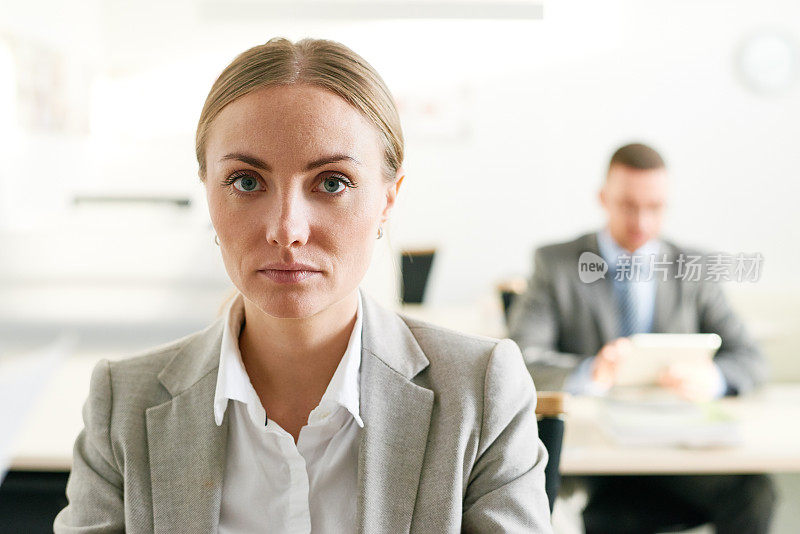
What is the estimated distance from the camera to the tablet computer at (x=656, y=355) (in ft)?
5.13

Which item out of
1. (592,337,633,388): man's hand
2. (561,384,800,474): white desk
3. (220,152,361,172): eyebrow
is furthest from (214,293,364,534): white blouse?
(592,337,633,388): man's hand

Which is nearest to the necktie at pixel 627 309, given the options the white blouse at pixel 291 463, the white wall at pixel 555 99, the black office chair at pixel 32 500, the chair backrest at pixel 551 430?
the white wall at pixel 555 99

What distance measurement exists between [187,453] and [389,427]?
263mm

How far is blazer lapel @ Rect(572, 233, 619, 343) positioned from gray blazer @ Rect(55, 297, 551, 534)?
3.32 ft

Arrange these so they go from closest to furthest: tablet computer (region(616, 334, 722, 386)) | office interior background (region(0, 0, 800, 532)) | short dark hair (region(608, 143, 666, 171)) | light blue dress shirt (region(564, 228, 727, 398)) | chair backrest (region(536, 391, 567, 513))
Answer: chair backrest (region(536, 391, 567, 513)) → office interior background (region(0, 0, 800, 532)) → tablet computer (region(616, 334, 722, 386)) → light blue dress shirt (region(564, 228, 727, 398)) → short dark hair (region(608, 143, 666, 171))

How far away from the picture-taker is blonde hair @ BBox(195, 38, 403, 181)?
2.71ft

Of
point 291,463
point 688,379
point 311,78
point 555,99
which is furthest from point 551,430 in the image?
point 555,99

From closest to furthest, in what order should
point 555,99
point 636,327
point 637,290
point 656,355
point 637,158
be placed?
point 656,355 → point 637,290 → point 636,327 → point 637,158 → point 555,99

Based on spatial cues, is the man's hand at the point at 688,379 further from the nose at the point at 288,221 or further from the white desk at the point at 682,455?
the nose at the point at 288,221

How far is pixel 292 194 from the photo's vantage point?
0.81m

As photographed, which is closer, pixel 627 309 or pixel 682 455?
pixel 682 455

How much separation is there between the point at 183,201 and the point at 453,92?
228 centimetres

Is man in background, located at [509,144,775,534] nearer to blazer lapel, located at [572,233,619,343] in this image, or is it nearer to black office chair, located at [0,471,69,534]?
blazer lapel, located at [572,233,619,343]

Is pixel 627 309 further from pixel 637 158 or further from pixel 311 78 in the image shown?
pixel 311 78
